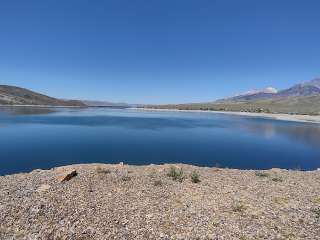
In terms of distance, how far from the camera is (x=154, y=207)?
11172 millimetres

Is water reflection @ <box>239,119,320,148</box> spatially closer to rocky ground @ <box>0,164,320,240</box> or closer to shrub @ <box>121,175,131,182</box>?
rocky ground @ <box>0,164,320,240</box>

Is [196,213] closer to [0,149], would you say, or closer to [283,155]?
[283,155]

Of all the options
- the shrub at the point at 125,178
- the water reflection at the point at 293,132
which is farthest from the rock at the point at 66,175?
the water reflection at the point at 293,132

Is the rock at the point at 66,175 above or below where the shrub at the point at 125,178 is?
above

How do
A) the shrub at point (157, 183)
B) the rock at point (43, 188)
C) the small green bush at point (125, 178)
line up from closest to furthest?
the rock at point (43, 188)
the shrub at point (157, 183)
the small green bush at point (125, 178)

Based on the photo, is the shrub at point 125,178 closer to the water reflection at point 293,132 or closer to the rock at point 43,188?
the rock at point 43,188

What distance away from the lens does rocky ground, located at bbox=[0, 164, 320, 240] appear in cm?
921

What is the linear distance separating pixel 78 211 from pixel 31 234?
1814 millimetres

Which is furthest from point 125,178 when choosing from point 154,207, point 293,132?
point 293,132

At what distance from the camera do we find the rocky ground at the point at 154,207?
9211 mm

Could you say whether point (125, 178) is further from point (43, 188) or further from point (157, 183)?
point (43, 188)

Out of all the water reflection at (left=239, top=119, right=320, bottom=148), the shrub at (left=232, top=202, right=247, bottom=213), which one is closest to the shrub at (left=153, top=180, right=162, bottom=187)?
the shrub at (left=232, top=202, right=247, bottom=213)

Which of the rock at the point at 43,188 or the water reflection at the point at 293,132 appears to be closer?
the rock at the point at 43,188

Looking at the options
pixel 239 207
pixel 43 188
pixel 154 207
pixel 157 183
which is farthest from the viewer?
pixel 157 183
